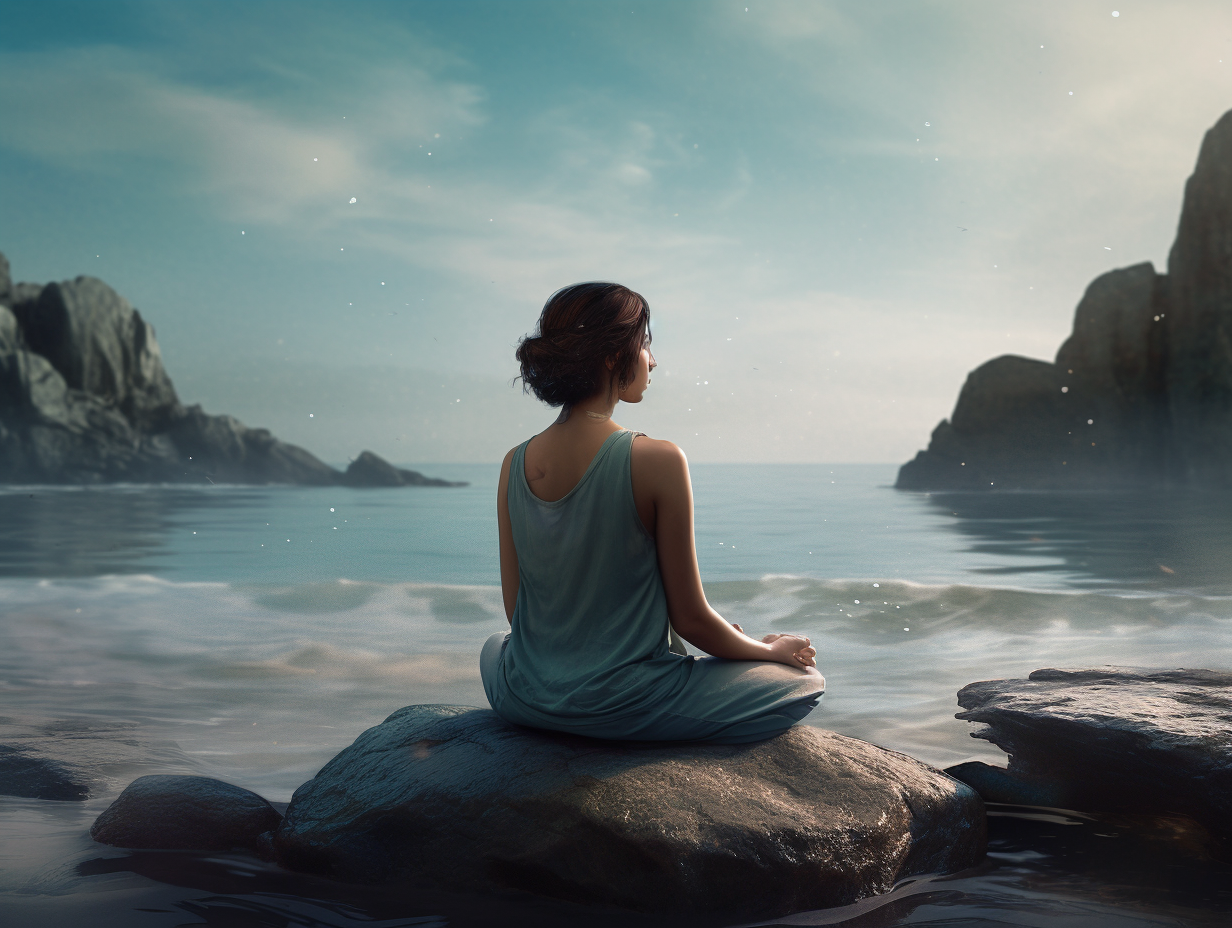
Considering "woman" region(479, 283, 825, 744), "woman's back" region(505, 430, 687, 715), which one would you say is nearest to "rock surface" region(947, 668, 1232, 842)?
"woman" region(479, 283, 825, 744)

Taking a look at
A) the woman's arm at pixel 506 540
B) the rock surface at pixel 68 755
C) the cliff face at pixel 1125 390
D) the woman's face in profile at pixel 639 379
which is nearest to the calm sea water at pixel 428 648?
the rock surface at pixel 68 755

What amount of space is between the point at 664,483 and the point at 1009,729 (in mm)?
2365

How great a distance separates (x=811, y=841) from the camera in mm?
2514

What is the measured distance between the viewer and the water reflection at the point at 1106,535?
16.7m

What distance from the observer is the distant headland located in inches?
1937

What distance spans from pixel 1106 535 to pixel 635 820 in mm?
26813

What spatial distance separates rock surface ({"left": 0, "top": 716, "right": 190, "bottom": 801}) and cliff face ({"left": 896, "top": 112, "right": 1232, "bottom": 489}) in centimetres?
4567

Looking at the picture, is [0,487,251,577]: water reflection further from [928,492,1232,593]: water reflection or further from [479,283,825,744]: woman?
[928,492,1232,593]: water reflection

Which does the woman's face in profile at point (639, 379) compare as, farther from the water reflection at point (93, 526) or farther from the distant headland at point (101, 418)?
the distant headland at point (101, 418)

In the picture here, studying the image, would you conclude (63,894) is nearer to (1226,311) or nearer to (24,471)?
(1226,311)

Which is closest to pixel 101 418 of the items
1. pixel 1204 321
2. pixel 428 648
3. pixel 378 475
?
pixel 378 475

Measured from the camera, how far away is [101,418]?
2082 inches

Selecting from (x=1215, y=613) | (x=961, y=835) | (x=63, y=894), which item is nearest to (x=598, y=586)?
(x=961, y=835)

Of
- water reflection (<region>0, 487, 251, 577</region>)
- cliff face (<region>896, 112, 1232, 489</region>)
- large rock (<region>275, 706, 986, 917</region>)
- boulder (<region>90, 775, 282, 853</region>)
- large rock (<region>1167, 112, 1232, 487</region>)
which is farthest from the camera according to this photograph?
cliff face (<region>896, 112, 1232, 489</region>)
